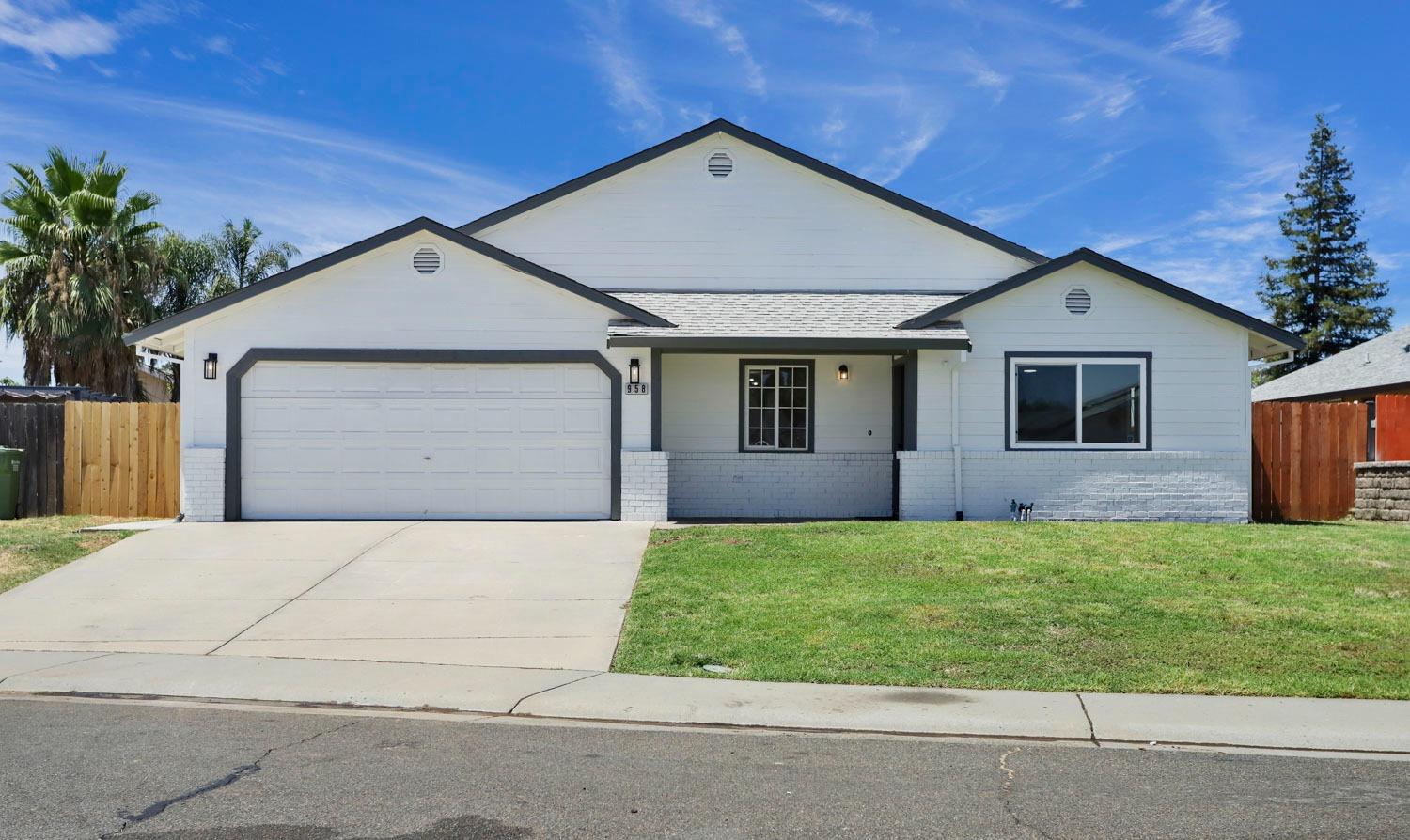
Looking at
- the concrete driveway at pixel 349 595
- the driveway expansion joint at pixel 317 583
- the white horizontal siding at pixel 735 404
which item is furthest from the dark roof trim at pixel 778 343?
the driveway expansion joint at pixel 317 583

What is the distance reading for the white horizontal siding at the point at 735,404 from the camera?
1781cm

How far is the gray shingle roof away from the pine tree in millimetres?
39277

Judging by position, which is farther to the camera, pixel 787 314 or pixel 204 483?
pixel 787 314

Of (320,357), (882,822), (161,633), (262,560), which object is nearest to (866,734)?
(882,822)

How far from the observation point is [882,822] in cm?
508

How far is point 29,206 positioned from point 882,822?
27772 mm

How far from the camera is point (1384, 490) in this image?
57.0 ft

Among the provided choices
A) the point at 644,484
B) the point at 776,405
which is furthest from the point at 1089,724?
the point at 776,405

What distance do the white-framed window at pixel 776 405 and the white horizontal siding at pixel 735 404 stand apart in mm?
134

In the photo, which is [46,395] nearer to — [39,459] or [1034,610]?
[39,459]

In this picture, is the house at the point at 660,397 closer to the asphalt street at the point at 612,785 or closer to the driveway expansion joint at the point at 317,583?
the driveway expansion joint at the point at 317,583

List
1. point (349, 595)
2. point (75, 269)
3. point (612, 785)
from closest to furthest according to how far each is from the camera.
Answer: point (612, 785) → point (349, 595) → point (75, 269)

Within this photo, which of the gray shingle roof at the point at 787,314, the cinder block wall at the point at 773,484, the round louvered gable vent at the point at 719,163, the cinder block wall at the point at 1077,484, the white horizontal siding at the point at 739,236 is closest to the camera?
the gray shingle roof at the point at 787,314

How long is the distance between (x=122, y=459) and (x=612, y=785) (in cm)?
1439
